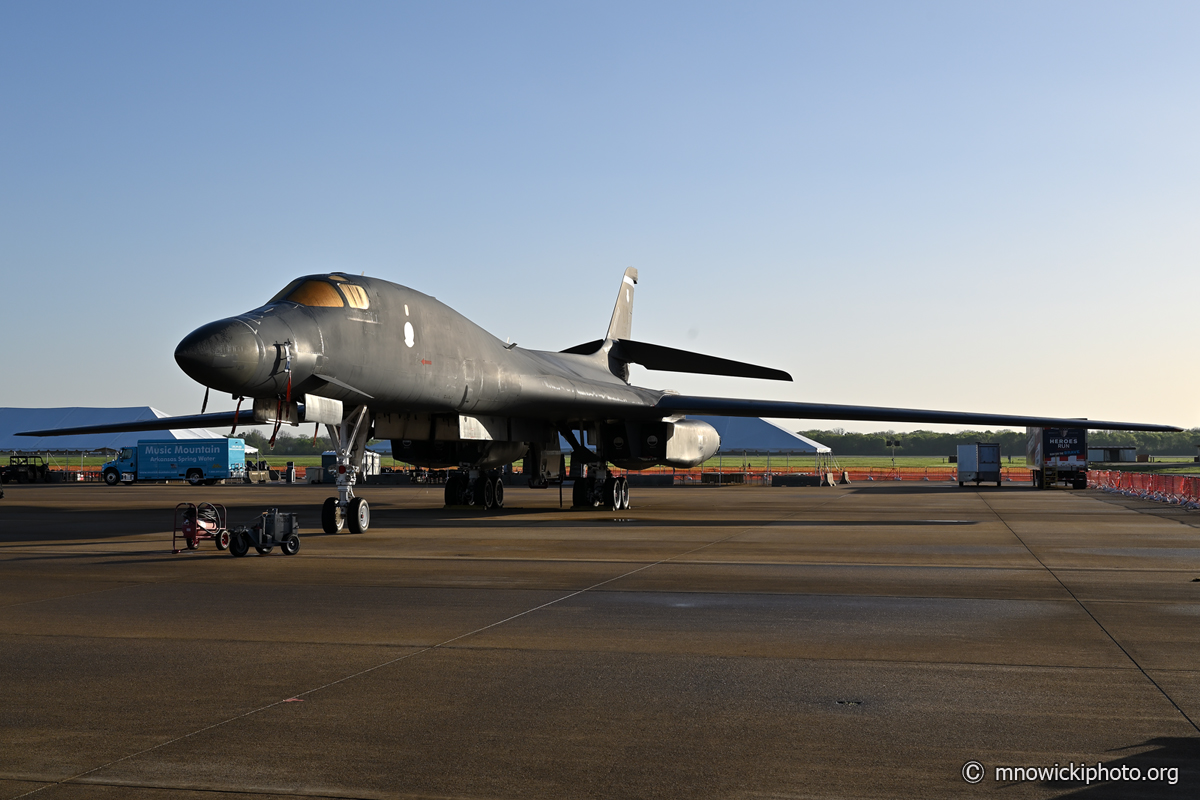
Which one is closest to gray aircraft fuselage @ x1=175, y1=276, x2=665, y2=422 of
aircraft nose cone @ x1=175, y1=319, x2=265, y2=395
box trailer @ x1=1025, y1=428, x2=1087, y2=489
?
aircraft nose cone @ x1=175, y1=319, x2=265, y2=395

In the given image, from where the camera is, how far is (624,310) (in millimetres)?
31141

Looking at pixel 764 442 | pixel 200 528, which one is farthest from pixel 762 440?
pixel 200 528

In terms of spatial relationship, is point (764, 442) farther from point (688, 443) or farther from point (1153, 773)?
point (1153, 773)

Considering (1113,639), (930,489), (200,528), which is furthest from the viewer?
(930,489)

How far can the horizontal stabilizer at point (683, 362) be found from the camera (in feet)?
84.0

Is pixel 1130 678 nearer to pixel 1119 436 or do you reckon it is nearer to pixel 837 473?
pixel 837 473

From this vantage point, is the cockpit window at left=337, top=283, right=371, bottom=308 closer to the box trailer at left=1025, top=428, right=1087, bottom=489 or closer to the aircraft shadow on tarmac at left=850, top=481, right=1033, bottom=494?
the aircraft shadow on tarmac at left=850, top=481, right=1033, bottom=494

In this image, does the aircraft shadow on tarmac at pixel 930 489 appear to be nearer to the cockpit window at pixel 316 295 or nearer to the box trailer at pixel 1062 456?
the box trailer at pixel 1062 456

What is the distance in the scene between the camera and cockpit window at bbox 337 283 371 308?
53.1ft

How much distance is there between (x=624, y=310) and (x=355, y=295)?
1556cm

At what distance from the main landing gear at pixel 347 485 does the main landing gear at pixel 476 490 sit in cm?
811

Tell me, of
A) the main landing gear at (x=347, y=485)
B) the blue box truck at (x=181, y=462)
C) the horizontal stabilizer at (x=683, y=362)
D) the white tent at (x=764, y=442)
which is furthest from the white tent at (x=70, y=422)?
the main landing gear at (x=347, y=485)

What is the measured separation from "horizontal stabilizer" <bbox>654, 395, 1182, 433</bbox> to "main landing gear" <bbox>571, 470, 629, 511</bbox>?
7.22 feet

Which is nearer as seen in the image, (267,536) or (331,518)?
(267,536)
